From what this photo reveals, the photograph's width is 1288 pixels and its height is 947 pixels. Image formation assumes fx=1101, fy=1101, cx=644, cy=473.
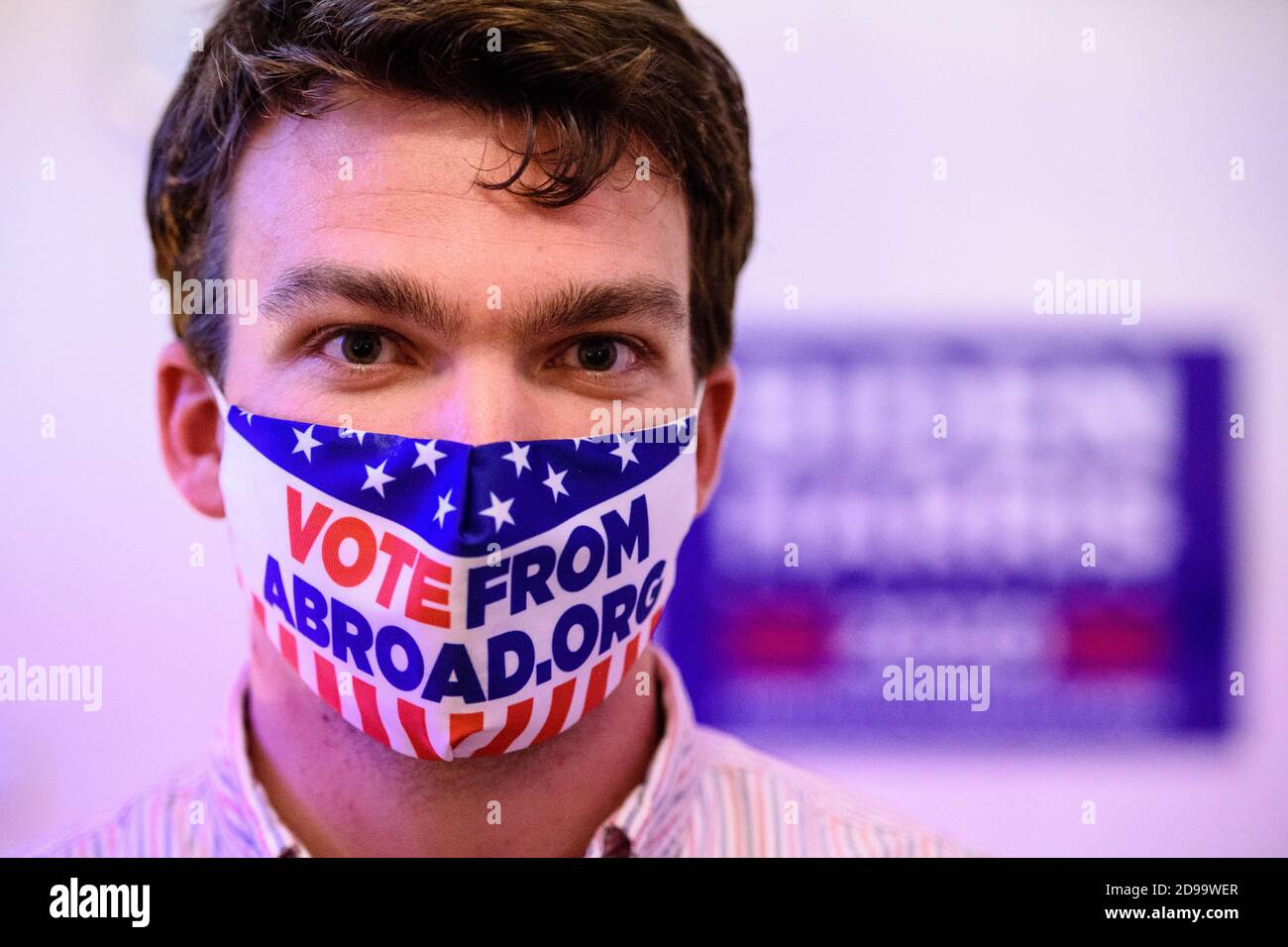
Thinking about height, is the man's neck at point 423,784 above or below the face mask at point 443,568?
below

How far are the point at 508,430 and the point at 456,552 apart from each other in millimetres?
190

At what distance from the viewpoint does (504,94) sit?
1597mm

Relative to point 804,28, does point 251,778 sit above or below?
below

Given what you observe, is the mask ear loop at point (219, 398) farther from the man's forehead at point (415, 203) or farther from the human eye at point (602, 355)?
the human eye at point (602, 355)

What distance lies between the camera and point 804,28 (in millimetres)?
2010

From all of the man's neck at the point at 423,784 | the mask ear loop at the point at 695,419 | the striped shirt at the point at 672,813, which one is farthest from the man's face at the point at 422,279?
the striped shirt at the point at 672,813

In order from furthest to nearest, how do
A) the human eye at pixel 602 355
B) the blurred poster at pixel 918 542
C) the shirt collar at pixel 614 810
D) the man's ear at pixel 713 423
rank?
the blurred poster at pixel 918 542, the man's ear at pixel 713 423, the shirt collar at pixel 614 810, the human eye at pixel 602 355

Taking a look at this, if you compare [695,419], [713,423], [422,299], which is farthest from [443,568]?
[713,423]

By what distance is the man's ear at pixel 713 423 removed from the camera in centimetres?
189

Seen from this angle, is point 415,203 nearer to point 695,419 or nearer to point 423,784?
point 695,419

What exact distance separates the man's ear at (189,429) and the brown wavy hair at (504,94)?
1.7 inches

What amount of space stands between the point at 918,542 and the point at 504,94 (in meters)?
1.08
